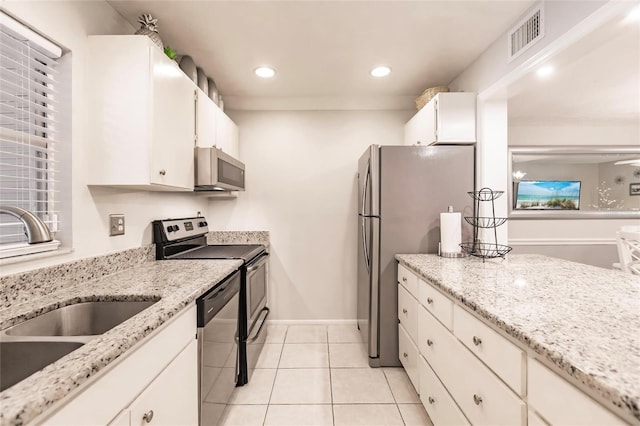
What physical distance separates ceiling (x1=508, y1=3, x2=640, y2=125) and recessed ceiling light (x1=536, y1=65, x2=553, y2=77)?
0.07 feet

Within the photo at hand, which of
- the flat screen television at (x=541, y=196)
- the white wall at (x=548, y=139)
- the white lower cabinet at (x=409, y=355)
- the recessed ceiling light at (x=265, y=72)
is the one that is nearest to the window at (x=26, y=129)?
the recessed ceiling light at (x=265, y=72)

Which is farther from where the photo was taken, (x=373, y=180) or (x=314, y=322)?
(x=314, y=322)

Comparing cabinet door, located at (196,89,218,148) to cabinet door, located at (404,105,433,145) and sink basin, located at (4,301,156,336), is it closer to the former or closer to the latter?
sink basin, located at (4,301,156,336)

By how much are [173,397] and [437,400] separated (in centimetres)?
123

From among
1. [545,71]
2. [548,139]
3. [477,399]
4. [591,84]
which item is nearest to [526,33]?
[545,71]

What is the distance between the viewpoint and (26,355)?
874 millimetres

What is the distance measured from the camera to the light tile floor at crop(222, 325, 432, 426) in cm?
173

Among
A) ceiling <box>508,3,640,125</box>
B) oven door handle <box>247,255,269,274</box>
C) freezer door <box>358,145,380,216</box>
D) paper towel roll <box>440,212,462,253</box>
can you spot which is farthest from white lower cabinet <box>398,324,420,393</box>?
ceiling <box>508,3,640,125</box>

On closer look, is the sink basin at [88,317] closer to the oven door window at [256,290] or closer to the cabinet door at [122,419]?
the cabinet door at [122,419]

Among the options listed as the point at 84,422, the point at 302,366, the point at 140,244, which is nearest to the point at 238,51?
the point at 140,244

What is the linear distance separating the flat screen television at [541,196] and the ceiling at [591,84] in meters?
0.77

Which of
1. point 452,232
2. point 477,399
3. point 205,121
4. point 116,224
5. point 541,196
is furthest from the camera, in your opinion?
point 541,196

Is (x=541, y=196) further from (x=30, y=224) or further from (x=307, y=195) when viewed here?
(x=30, y=224)

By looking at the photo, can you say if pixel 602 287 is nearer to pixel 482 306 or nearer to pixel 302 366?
pixel 482 306
